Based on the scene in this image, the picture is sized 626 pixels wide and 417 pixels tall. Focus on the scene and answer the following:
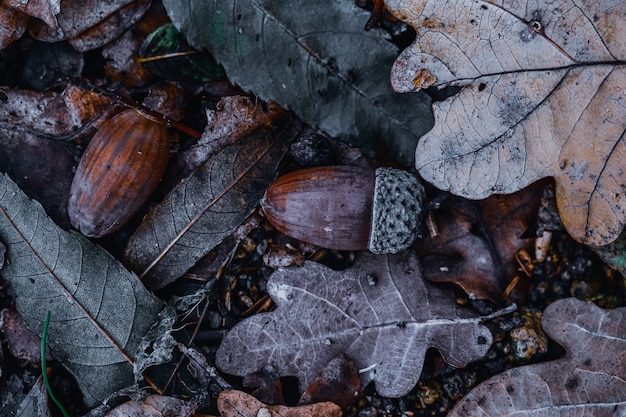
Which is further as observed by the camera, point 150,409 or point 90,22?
point 90,22

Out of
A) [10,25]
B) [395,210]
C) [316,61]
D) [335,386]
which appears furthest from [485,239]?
[10,25]

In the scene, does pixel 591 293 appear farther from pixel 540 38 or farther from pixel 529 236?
pixel 540 38

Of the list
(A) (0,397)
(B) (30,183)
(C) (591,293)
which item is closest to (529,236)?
(C) (591,293)

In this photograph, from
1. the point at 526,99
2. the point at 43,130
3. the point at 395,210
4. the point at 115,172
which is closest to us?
the point at 526,99

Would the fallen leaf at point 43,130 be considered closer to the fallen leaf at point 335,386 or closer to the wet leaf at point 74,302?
the wet leaf at point 74,302

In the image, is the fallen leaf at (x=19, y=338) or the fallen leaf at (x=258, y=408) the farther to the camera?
the fallen leaf at (x=19, y=338)

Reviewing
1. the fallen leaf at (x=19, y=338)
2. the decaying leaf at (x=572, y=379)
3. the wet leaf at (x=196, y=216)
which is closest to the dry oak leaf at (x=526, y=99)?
the decaying leaf at (x=572, y=379)

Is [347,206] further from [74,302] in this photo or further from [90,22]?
[90,22]
